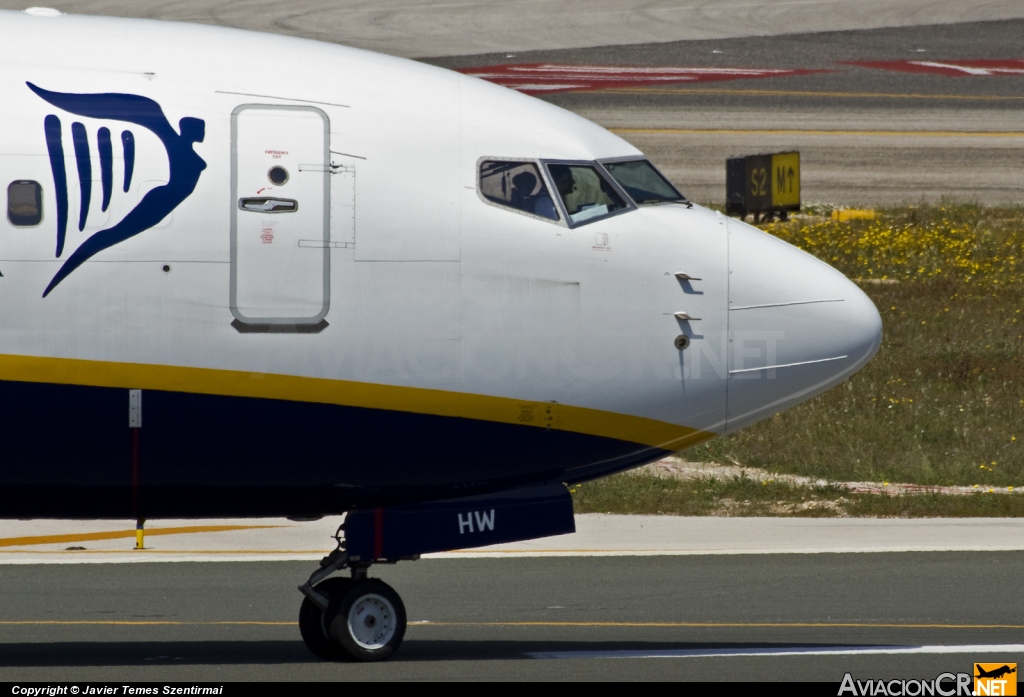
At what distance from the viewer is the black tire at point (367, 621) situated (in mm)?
11266

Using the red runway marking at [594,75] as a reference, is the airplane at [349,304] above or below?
below

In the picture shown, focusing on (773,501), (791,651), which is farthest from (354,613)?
(773,501)

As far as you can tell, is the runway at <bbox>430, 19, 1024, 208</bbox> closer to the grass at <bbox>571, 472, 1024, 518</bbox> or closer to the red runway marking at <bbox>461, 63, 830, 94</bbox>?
the red runway marking at <bbox>461, 63, 830, 94</bbox>

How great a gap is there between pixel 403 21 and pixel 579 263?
149 ft

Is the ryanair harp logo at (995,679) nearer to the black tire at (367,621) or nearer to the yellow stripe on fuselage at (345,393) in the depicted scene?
the yellow stripe on fuselage at (345,393)

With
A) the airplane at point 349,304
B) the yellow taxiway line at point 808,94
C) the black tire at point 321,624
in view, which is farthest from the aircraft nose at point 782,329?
the yellow taxiway line at point 808,94

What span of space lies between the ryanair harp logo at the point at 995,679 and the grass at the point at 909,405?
7.09 meters

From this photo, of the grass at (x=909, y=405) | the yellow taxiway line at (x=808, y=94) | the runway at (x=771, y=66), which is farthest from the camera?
the yellow taxiway line at (x=808, y=94)

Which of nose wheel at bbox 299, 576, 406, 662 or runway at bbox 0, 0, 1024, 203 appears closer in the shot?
nose wheel at bbox 299, 576, 406, 662

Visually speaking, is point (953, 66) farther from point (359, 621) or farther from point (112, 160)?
point (112, 160)

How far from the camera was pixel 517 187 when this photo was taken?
11078 millimetres

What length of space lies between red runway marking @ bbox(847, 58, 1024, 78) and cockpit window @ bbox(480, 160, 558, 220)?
1598 inches

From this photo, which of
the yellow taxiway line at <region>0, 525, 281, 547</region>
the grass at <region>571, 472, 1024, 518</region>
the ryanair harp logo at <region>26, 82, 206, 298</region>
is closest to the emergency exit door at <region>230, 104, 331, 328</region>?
the ryanair harp logo at <region>26, 82, 206, 298</region>

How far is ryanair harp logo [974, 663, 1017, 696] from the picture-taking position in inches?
416
